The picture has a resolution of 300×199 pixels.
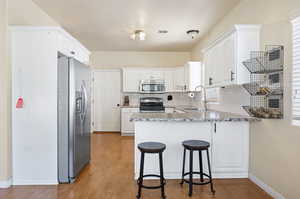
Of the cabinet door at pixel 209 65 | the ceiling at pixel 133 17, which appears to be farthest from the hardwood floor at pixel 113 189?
the ceiling at pixel 133 17

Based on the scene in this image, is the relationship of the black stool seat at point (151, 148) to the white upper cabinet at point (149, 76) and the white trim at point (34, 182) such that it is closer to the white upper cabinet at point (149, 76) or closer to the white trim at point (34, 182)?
the white trim at point (34, 182)

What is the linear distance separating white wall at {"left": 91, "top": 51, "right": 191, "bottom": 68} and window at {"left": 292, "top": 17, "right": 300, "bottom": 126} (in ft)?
15.2

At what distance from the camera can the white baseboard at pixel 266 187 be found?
2.25m

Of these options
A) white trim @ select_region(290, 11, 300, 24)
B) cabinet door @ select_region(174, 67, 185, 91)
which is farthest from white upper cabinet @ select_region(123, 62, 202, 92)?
white trim @ select_region(290, 11, 300, 24)

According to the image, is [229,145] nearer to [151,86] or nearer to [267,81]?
[267,81]

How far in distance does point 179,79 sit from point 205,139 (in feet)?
10.6

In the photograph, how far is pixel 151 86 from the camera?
19.8 ft

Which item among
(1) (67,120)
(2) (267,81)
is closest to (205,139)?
(2) (267,81)

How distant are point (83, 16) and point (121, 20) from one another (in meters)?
0.72

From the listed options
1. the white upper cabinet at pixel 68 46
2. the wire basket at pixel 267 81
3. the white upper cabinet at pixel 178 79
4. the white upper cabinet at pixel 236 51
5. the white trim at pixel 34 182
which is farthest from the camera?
the white upper cabinet at pixel 178 79

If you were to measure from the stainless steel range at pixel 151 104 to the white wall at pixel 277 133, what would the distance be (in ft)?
10.8

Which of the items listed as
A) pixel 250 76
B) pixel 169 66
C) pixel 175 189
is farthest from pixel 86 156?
pixel 169 66

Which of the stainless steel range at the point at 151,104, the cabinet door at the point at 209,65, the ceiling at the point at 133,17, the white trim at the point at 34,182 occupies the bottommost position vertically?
the white trim at the point at 34,182

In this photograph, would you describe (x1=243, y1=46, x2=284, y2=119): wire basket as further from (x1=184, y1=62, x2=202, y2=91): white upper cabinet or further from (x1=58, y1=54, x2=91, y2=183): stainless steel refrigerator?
(x1=184, y1=62, x2=202, y2=91): white upper cabinet
